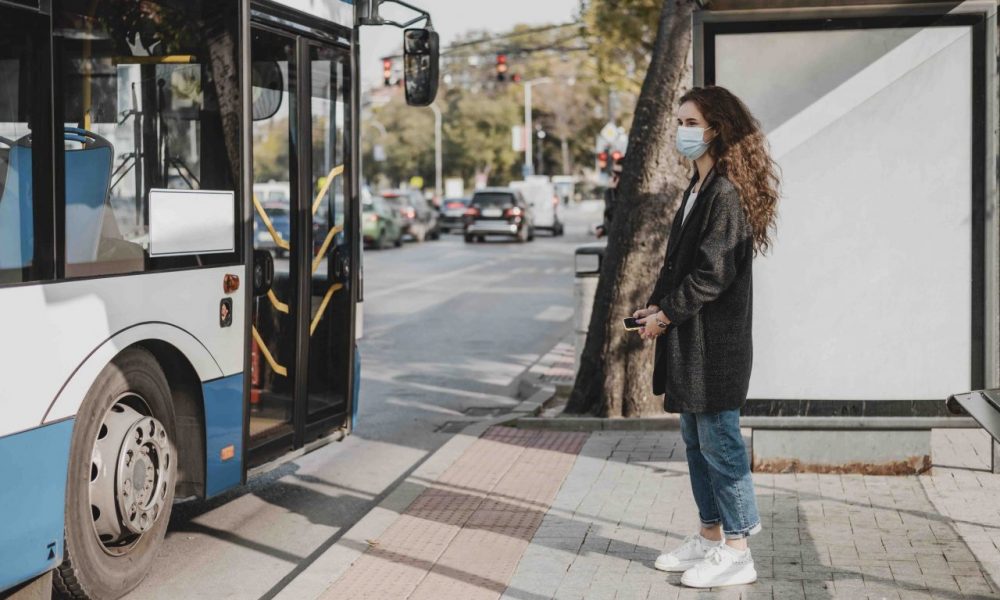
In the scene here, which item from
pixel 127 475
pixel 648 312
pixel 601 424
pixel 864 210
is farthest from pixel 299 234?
pixel 601 424

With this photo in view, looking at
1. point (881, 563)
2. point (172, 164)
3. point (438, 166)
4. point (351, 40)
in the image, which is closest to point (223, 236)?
point (172, 164)

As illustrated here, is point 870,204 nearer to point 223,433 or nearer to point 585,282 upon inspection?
point 223,433

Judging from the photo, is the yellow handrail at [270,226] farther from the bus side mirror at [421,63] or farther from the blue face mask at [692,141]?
the blue face mask at [692,141]

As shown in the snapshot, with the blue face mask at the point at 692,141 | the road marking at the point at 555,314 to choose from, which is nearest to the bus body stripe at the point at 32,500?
the blue face mask at the point at 692,141

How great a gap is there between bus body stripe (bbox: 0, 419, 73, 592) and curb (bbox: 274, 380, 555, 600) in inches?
40.6

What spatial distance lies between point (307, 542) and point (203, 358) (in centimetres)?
121

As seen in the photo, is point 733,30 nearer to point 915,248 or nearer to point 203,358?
point 915,248

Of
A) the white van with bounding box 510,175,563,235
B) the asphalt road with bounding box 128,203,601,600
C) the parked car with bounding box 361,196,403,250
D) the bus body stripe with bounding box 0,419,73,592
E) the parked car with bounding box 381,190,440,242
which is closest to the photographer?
the bus body stripe with bounding box 0,419,73,592

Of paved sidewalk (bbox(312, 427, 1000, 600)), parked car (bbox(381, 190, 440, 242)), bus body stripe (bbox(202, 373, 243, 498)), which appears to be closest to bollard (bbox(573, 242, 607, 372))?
paved sidewalk (bbox(312, 427, 1000, 600))

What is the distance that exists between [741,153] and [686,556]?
1624 mm

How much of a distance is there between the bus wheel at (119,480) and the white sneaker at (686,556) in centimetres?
207

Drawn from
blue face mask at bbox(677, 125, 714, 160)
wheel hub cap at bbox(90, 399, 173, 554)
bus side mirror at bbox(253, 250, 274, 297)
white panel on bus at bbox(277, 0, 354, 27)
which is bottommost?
wheel hub cap at bbox(90, 399, 173, 554)

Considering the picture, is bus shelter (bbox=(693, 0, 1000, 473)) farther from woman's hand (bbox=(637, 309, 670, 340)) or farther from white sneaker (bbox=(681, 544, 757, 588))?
woman's hand (bbox=(637, 309, 670, 340))

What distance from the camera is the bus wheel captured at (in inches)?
207
